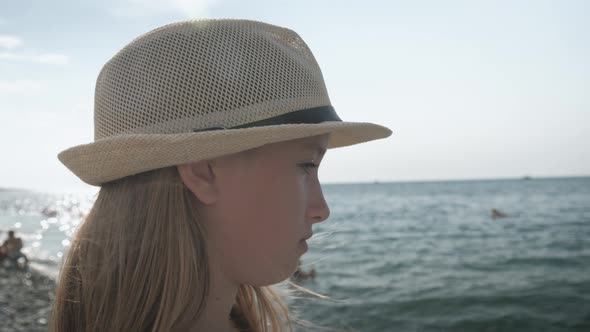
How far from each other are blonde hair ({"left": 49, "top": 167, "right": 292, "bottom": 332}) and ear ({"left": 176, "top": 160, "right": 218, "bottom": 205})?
0.04m

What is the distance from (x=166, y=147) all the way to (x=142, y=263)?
0.41m

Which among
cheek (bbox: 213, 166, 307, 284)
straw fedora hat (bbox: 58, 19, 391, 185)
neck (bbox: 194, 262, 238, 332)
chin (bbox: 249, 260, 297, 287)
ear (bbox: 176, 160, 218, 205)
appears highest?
straw fedora hat (bbox: 58, 19, 391, 185)

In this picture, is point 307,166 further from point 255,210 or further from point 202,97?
point 202,97

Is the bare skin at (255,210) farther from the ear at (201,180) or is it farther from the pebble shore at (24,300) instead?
the pebble shore at (24,300)

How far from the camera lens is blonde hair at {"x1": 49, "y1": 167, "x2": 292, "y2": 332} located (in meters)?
1.56

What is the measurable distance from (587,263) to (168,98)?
19.4m

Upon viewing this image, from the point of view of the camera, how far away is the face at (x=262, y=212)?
1.62m

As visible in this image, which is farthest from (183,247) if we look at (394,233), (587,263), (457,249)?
(394,233)

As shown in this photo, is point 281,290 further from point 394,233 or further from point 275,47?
point 394,233

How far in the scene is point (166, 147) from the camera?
→ 1.47 m

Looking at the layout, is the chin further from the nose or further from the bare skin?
the nose

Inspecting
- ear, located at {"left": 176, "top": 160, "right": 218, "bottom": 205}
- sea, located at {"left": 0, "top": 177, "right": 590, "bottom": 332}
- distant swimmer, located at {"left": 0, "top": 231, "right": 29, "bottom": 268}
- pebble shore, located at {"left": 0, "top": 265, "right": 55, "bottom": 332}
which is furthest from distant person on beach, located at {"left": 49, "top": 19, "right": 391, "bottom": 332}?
distant swimmer, located at {"left": 0, "top": 231, "right": 29, "bottom": 268}

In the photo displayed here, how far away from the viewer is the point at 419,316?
1126cm

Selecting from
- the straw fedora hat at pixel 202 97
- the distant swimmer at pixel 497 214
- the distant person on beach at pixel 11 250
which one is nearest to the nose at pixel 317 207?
the straw fedora hat at pixel 202 97
